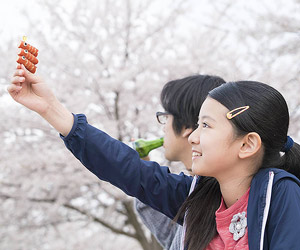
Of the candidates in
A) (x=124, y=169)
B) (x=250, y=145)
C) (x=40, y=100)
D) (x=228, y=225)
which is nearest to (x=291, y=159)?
(x=250, y=145)

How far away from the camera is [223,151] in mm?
1309

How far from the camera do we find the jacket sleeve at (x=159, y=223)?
6.57 feet

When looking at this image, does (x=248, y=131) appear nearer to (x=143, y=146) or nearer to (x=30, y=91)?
(x=30, y=91)

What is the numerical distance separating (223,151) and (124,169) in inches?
14.6

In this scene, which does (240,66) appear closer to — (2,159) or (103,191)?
(103,191)

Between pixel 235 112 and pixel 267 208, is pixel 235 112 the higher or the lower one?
the higher one

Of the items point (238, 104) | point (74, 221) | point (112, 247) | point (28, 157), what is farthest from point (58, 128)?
point (112, 247)

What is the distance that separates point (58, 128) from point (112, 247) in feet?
21.8

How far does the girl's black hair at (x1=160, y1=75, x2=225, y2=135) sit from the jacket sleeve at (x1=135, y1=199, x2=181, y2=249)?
431mm

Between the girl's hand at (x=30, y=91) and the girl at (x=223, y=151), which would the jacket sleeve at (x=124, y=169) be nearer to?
the girl at (x=223, y=151)

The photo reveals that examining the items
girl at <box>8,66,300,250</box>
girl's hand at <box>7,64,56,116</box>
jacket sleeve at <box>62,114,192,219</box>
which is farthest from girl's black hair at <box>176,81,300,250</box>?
girl's hand at <box>7,64,56,116</box>

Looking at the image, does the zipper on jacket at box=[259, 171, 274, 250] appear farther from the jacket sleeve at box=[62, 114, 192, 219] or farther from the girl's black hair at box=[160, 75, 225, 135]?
the girl's black hair at box=[160, 75, 225, 135]

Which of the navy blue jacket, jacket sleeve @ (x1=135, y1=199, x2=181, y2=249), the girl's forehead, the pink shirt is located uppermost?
the girl's forehead

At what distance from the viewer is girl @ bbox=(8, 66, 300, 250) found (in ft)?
4.27
